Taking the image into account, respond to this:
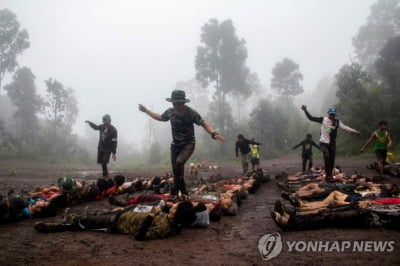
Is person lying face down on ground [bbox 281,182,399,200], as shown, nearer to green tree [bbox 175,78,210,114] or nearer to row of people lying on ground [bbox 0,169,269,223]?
row of people lying on ground [bbox 0,169,269,223]

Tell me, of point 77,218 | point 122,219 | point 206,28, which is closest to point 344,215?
point 122,219

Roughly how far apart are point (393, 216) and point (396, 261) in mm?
1125

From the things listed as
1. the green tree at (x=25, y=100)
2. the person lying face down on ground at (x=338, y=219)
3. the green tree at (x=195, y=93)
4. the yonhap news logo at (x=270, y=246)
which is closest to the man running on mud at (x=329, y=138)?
the person lying face down on ground at (x=338, y=219)

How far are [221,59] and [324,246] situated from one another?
3310 cm

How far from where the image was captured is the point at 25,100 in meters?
35.4

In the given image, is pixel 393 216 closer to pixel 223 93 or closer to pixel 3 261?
pixel 3 261

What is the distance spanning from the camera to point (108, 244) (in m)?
3.51

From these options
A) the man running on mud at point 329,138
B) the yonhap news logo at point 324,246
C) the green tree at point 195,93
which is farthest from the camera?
the green tree at point 195,93

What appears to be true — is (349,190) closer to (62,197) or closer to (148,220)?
(148,220)

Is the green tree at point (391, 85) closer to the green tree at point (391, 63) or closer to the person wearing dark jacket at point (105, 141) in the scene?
the green tree at point (391, 63)

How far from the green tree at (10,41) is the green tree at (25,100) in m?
2.95

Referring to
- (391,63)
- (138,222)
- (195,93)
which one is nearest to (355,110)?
(391,63)

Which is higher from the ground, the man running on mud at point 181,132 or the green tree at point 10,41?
the green tree at point 10,41

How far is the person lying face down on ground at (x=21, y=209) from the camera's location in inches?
181
